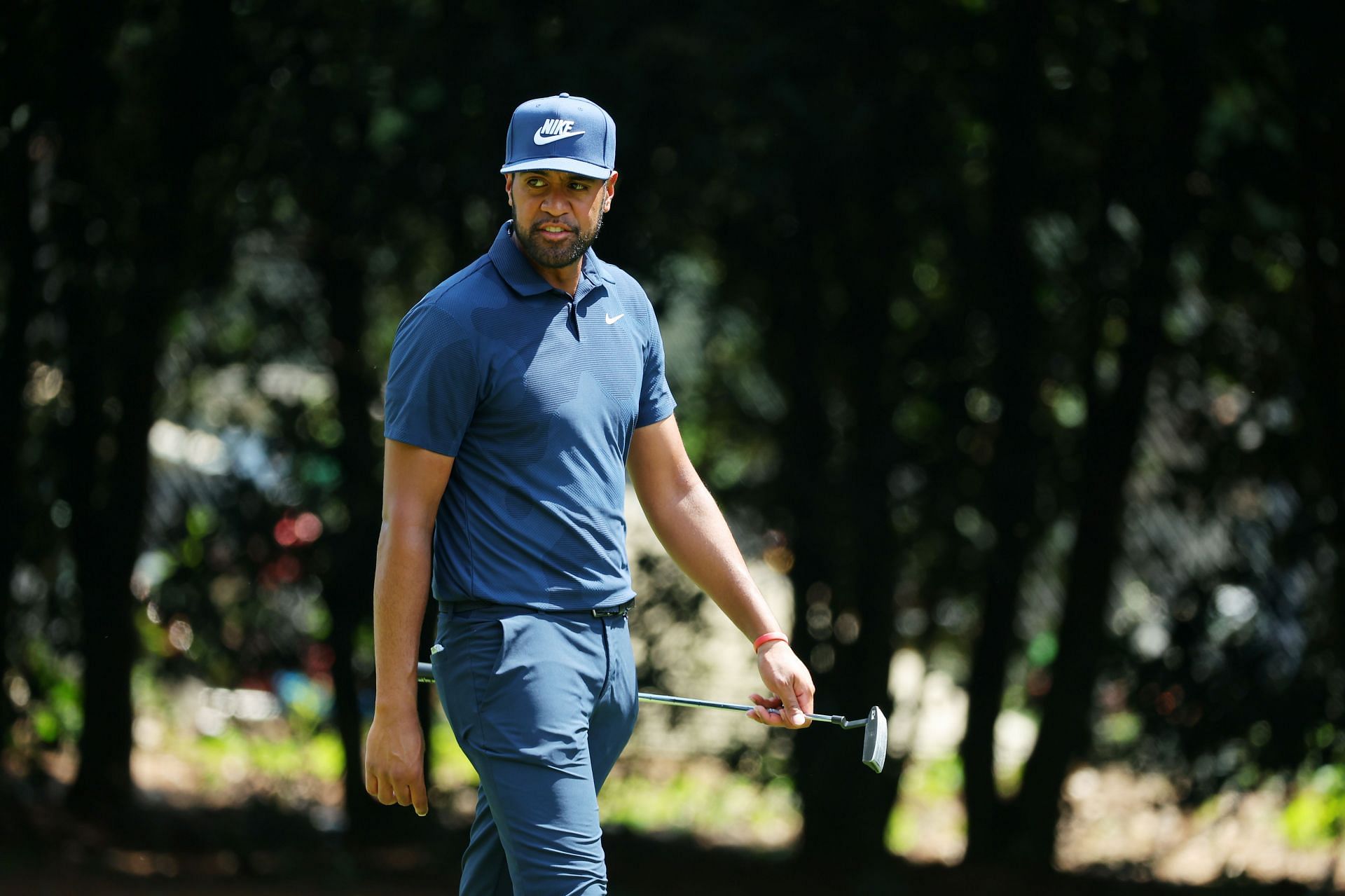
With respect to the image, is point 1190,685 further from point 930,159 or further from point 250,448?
point 250,448

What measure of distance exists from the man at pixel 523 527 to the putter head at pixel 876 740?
190mm

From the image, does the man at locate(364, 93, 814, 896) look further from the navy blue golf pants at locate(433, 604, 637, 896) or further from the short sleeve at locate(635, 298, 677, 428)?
the short sleeve at locate(635, 298, 677, 428)

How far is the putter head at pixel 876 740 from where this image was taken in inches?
127

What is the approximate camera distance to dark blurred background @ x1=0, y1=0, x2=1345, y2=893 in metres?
6.48

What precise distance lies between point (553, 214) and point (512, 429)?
17.3 inches

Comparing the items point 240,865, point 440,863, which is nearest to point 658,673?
point 440,863

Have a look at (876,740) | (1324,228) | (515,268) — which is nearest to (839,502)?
(1324,228)

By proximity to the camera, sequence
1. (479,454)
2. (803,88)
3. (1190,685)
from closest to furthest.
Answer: (479,454), (803,88), (1190,685)

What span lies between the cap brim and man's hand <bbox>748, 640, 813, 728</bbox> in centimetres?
106

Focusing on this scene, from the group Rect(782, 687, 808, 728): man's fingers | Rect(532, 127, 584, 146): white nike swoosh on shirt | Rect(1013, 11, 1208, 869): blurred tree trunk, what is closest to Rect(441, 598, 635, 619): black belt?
Rect(782, 687, 808, 728): man's fingers

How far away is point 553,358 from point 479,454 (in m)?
0.24

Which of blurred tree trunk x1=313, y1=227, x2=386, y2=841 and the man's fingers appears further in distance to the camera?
blurred tree trunk x1=313, y1=227, x2=386, y2=841

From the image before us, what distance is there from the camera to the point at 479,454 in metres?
3.02

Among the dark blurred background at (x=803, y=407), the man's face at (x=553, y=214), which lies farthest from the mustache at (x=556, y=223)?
the dark blurred background at (x=803, y=407)
